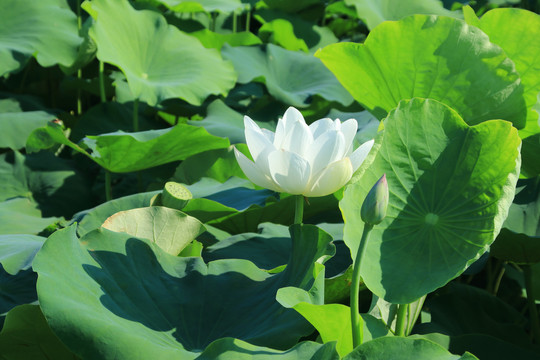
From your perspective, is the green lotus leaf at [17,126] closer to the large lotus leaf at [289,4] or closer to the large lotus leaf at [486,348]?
the large lotus leaf at [289,4]

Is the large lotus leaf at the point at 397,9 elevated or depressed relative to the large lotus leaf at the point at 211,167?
elevated

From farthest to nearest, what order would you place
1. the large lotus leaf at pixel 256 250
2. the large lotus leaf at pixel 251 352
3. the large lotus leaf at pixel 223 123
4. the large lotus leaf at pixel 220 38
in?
the large lotus leaf at pixel 220 38, the large lotus leaf at pixel 223 123, the large lotus leaf at pixel 256 250, the large lotus leaf at pixel 251 352

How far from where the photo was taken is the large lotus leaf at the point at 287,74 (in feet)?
6.75

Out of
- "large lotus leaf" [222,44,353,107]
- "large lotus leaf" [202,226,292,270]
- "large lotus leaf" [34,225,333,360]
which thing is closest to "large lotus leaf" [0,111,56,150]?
"large lotus leaf" [222,44,353,107]

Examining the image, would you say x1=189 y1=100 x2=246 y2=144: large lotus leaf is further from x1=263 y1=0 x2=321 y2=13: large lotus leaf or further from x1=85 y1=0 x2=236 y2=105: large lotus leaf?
x1=263 y1=0 x2=321 y2=13: large lotus leaf

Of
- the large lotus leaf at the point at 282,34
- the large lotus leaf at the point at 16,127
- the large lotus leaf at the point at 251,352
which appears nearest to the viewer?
the large lotus leaf at the point at 251,352

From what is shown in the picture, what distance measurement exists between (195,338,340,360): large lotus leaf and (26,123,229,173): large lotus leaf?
0.69 metres

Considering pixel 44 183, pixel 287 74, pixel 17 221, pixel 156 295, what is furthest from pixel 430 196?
pixel 287 74

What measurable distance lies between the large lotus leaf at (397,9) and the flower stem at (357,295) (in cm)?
161

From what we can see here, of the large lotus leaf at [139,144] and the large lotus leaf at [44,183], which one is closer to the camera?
the large lotus leaf at [139,144]

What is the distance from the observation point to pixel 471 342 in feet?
3.52

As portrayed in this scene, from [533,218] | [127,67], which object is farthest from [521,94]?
[127,67]

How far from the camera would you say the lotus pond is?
0.85 m

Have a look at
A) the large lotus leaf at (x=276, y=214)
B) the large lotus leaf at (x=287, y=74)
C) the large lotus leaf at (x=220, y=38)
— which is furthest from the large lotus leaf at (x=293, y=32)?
the large lotus leaf at (x=276, y=214)
